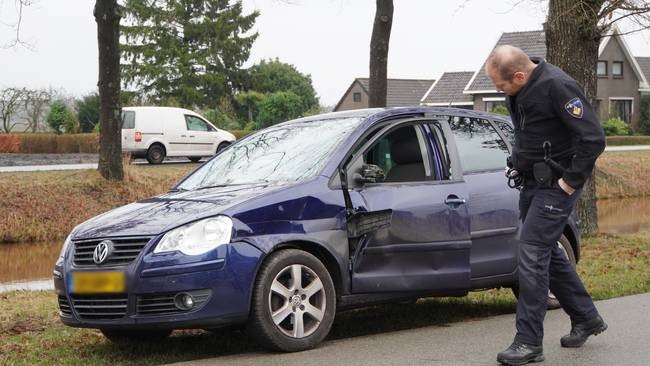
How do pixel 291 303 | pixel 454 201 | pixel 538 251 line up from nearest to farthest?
pixel 538 251 < pixel 291 303 < pixel 454 201

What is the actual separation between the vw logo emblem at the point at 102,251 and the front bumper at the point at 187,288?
0.07 m

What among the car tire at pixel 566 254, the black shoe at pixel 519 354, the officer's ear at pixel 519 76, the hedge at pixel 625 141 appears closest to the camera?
the black shoe at pixel 519 354

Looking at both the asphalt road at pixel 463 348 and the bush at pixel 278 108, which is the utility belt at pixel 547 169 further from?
the bush at pixel 278 108

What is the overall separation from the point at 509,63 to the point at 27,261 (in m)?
12.4

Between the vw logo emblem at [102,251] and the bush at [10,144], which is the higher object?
the bush at [10,144]

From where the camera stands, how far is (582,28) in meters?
13.5

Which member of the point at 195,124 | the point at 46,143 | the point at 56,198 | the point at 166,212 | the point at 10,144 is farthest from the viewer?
the point at 10,144

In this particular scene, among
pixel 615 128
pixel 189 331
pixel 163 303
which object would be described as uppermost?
pixel 615 128

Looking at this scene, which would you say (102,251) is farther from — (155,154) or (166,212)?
(155,154)

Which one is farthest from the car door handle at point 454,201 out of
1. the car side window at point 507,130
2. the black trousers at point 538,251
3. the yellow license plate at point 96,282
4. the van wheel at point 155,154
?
the van wheel at point 155,154

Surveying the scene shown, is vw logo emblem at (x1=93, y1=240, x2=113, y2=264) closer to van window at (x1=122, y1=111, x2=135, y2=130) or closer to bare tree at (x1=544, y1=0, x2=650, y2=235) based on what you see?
bare tree at (x1=544, y1=0, x2=650, y2=235)

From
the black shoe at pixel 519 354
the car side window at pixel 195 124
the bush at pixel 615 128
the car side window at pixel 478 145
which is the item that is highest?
the bush at pixel 615 128

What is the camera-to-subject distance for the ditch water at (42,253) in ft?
45.5

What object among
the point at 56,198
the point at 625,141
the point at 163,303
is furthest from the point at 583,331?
the point at 625,141
